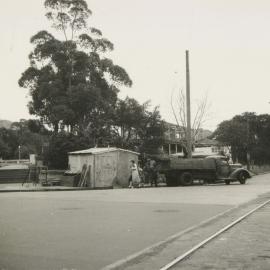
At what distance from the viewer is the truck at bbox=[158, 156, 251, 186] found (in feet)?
108

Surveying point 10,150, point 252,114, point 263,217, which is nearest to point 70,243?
point 263,217

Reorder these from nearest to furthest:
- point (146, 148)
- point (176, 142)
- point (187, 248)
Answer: point (187, 248), point (146, 148), point (176, 142)

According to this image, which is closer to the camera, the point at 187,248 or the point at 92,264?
the point at 92,264

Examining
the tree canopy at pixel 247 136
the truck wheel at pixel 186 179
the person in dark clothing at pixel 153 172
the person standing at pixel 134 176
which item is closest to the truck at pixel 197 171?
the truck wheel at pixel 186 179

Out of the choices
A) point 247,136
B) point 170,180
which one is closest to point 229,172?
point 170,180

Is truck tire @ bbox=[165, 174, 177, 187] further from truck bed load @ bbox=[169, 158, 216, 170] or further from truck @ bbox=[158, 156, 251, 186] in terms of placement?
truck bed load @ bbox=[169, 158, 216, 170]

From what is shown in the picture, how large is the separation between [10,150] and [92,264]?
110m

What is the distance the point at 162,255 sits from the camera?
790 centimetres

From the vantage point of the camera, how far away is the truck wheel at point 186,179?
32812mm

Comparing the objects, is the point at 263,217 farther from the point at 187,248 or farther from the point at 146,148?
the point at 146,148

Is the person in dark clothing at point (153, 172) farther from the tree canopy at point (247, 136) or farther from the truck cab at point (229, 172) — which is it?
the tree canopy at point (247, 136)

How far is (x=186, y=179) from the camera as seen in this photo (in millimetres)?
33062

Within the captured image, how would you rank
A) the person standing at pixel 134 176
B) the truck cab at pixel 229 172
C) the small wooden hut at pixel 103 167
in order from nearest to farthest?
the person standing at pixel 134 176
the small wooden hut at pixel 103 167
the truck cab at pixel 229 172

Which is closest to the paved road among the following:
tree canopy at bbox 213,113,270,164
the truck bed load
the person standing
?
the person standing
